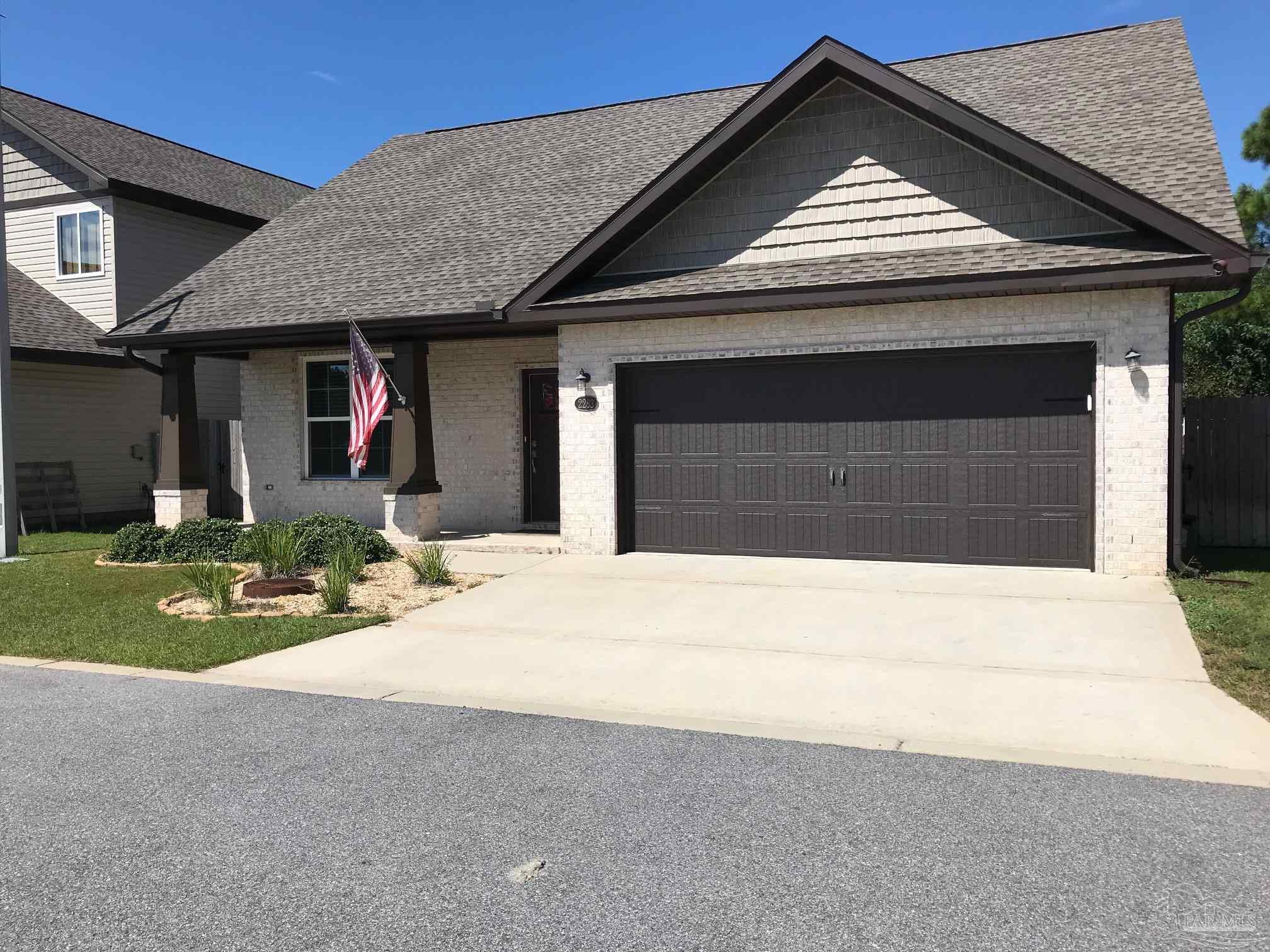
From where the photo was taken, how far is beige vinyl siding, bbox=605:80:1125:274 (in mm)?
11000

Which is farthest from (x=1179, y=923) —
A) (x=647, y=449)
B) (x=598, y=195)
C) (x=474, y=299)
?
(x=598, y=195)

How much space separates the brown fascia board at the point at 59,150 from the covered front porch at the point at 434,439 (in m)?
5.55

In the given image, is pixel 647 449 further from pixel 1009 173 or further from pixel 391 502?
pixel 1009 173

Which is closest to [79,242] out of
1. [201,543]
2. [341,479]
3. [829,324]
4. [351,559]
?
[341,479]

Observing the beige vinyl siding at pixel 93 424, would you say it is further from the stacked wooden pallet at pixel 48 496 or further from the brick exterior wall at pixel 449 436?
the brick exterior wall at pixel 449 436

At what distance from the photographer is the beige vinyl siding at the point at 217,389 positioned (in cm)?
2077

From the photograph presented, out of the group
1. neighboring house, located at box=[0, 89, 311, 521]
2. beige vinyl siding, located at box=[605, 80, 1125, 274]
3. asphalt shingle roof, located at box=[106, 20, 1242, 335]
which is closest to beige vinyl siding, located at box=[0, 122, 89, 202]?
neighboring house, located at box=[0, 89, 311, 521]

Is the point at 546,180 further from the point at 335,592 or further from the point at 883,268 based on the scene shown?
the point at 335,592

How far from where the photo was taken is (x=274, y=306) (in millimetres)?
14742

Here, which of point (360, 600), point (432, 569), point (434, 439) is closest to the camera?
point (360, 600)

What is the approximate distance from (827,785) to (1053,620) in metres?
4.53

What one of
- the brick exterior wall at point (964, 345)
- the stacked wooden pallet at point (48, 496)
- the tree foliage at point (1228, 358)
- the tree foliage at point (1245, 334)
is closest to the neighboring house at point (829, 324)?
the brick exterior wall at point (964, 345)

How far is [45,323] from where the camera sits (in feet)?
59.5

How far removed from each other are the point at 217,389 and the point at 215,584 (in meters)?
13.0
